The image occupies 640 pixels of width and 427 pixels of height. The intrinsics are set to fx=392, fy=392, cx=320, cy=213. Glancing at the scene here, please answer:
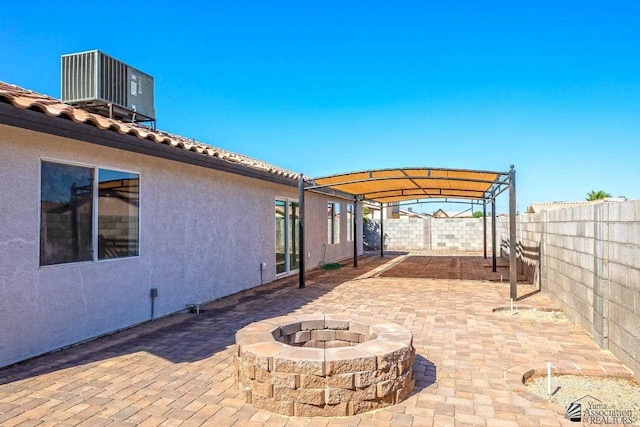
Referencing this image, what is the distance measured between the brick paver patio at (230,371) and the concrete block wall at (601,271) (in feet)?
1.12

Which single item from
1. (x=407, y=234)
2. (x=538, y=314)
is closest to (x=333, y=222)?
(x=407, y=234)

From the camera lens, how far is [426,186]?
49.6 feet

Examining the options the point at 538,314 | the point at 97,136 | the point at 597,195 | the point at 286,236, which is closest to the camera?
the point at 97,136

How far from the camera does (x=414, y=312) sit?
26.4ft

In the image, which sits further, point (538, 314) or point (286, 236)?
point (286, 236)

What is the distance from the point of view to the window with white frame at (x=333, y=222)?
18.3m

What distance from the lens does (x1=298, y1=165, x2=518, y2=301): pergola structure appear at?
9.50m

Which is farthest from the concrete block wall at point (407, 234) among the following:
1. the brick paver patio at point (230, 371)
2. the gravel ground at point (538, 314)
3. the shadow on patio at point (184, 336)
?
the gravel ground at point (538, 314)

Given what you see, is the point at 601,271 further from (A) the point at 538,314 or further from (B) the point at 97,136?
(B) the point at 97,136

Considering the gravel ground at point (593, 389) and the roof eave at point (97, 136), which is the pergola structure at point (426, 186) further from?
the gravel ground at point (593, 389)

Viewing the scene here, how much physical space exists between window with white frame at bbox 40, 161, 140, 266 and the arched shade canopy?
5.80m

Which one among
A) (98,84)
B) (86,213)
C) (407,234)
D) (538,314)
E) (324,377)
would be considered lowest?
(538,314)

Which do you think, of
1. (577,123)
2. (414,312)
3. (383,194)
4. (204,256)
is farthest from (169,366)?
(577,123)

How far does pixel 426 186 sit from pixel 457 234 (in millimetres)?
12693
